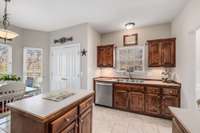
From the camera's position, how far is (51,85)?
4.77 m

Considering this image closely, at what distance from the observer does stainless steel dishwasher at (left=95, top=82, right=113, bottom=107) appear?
152 inches

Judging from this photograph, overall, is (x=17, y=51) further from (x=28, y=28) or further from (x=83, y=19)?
(x=83, y=19)

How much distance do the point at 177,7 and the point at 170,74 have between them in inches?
77.0

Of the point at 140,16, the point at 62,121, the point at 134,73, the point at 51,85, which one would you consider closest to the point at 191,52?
the point at 140,16

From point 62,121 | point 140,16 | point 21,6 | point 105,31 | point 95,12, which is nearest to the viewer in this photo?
point 62,121

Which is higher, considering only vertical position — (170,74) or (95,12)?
(95,12)

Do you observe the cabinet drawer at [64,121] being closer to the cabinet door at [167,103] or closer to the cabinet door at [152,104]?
the cabinet door at [152,104]

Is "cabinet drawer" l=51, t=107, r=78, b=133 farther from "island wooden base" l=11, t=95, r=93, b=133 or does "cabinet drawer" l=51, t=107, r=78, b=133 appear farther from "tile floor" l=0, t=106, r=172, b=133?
"tile floor" l=0, t=106, r=172, b=133

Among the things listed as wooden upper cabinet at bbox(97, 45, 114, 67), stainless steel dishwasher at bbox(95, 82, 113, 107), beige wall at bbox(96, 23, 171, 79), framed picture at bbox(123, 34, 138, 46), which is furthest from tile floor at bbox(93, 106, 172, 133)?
framed picture at bbox(123, 34, 138, 46)

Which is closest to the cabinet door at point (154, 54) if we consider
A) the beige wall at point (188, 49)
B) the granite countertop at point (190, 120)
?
the beige wall at point (188, 49)

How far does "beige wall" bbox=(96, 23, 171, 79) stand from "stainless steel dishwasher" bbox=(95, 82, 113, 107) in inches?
30.5

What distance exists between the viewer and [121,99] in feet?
12.1

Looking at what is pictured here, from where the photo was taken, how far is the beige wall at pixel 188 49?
2.36 metres

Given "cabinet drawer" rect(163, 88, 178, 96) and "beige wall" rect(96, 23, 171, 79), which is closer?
"cabinet drawer" rect(163, 88, 178, 96)
